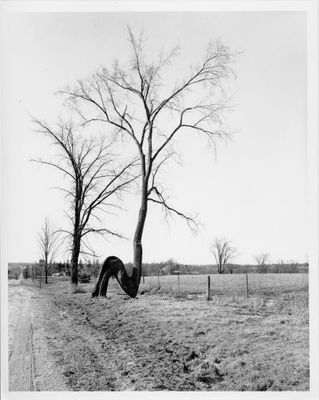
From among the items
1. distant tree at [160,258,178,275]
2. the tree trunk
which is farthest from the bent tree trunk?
the tree trunk

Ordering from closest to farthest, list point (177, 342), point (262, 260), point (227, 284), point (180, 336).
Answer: point (177, 342)
point (180, 336)
point (262, 260)
point (227, 284)

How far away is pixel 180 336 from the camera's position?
770 centimetres

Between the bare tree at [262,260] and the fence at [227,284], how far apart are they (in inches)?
11.3

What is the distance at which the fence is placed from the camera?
866 centimetres

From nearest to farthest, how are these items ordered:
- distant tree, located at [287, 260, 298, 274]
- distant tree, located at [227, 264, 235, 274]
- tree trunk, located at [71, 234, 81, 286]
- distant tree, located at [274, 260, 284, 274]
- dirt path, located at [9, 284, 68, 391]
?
dirt path, located at [9, 284, 68, 391] → distant tree, located at [287, 260, 298, 274] → distant tree, located at [274, 260, 284, 274] → distant tree, located at [227, 264, 235, 274] → tree trunk, located at [71, 234, 81, 286]

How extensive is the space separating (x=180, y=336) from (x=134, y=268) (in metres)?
1.65

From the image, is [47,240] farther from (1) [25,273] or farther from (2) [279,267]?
(2) [279,267]

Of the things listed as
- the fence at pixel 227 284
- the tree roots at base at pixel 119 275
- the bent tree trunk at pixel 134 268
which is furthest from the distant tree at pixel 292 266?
the tree roots at base at pixel 119 275

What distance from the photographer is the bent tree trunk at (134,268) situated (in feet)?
28.4

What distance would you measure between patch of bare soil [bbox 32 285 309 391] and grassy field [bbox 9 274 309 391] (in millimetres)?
15

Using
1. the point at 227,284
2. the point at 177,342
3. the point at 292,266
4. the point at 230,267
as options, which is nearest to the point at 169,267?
the point at 230,267

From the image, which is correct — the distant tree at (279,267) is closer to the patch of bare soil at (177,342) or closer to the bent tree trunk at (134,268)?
the patch of bare soil at (177,342)

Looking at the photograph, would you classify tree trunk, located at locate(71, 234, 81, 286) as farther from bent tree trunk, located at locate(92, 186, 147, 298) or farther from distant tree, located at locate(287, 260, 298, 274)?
distant tree, located at locate(287, 260, 298, 274)
